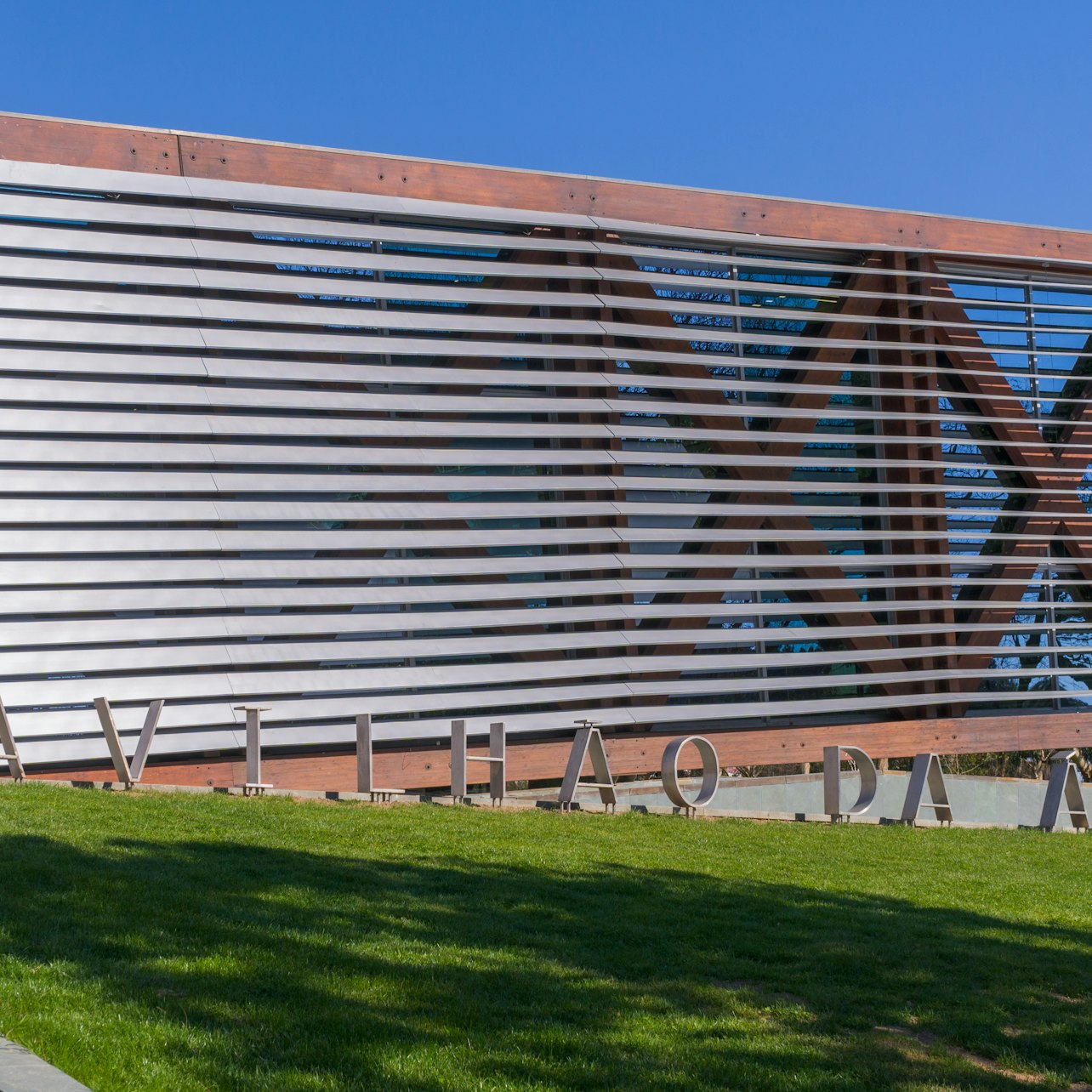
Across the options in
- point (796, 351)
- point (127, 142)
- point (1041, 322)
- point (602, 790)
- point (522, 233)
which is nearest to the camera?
point (602, 790)

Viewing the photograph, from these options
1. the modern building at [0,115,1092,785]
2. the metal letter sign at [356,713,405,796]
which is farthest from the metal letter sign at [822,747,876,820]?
the metal letter sign at [356,713,405,796]

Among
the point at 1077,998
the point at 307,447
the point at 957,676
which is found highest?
the point at 307,447

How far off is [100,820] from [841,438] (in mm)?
12731

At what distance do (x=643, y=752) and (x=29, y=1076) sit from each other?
13360 mm

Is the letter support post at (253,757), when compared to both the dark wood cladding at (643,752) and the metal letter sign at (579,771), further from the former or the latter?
the metal letter sign at (579,771)

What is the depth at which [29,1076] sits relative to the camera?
128 inches

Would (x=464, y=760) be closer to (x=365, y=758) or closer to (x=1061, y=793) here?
(x=365, y=758)

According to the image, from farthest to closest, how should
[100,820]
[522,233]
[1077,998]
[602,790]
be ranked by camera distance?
1. [522,233]
2. [602,790]
3. [100,820]
4. [1077,998]

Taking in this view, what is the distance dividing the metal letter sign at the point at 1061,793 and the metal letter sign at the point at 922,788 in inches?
41.5

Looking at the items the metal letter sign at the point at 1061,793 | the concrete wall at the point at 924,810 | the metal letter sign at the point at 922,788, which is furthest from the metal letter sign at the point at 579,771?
the concrete wall at the point at 924,810

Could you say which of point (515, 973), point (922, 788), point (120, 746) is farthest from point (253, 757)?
point (515, 973)

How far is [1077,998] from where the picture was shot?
5.96 meters

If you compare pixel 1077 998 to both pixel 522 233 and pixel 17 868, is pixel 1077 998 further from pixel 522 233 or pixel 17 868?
pixel 522 233

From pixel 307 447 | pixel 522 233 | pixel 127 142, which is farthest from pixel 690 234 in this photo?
pixel 127 142
